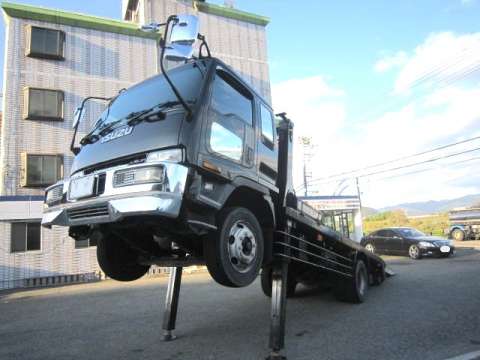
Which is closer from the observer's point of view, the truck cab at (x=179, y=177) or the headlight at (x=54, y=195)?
the truck cab at (x=179, y=177)

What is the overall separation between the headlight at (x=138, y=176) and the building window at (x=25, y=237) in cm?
1450

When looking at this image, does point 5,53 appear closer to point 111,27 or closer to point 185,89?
point 111,27

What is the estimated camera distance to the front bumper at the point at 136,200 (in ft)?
10.4

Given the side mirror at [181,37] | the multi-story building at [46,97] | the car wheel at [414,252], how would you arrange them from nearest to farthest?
the side mirror at [181,37], the multi-story building at [46,97], the car wheel at [414,252]

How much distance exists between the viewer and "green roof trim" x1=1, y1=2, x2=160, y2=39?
58.3 feet

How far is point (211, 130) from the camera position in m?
3.71

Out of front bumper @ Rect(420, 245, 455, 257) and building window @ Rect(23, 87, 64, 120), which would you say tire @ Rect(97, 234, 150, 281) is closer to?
front bumper @ Rect(420, 245, 455, 257)

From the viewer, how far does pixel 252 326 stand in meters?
6.20

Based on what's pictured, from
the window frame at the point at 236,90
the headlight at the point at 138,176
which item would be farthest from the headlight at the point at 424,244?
the headlight at the point at 138,176

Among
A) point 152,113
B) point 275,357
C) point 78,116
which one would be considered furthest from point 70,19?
point 275,357

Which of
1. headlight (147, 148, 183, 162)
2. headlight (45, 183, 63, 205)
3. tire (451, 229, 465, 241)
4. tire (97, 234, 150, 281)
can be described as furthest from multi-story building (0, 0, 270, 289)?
tire (451, 229, 465, 241)

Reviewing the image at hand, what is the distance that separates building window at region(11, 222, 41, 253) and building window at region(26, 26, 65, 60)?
7631mm

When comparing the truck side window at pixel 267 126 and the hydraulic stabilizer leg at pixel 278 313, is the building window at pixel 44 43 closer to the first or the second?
the truck side window at pixel 267 126

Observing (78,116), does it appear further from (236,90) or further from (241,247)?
(241,247)
